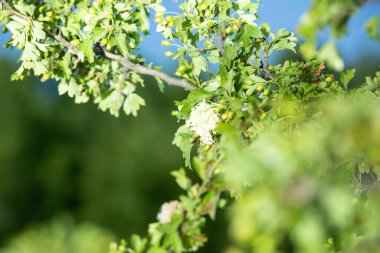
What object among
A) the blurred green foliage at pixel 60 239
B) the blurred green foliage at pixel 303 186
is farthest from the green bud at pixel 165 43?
the blurred green foliage at pixel 303 186

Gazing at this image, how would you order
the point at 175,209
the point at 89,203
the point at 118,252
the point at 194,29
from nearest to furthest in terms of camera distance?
the point at 175,209 < the point at 118,252 < the point at 194,29 < the point at 89,203

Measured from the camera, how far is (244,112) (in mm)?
2957

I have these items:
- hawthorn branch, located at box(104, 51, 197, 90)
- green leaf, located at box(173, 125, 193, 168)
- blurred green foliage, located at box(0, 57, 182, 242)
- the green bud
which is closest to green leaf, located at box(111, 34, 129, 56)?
hawthorn branch, located at box(104, 51, 197, 90)

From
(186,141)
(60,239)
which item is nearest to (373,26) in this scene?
(60,239)

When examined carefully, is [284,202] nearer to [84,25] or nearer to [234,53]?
[234,53]

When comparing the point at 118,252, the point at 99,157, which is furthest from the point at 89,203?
the point at 118,252

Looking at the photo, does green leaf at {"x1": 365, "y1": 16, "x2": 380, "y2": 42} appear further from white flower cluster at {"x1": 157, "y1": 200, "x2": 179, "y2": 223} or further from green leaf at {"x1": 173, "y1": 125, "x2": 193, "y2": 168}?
green leaf at {"x1": 173, "y1": 125, "x2": 193, "y2": 168}

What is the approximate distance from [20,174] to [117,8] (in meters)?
18.7

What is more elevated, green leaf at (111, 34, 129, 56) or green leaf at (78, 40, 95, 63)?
green leaf at (111, 34, 129, 56)

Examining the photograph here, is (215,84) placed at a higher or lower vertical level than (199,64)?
lower

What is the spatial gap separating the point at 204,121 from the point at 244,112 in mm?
270

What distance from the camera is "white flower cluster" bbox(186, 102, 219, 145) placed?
10.1ft

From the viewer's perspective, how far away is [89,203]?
19250mm

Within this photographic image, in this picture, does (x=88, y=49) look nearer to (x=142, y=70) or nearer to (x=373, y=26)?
(x=142, y=70)
